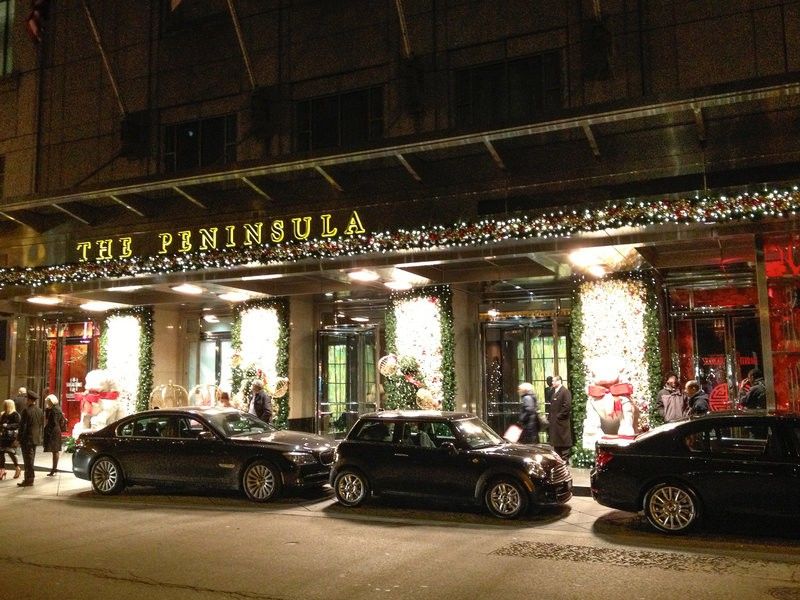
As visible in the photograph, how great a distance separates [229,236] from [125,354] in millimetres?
5641

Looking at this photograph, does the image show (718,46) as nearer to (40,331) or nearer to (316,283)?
(316,283)

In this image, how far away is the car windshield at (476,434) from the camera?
11406mm

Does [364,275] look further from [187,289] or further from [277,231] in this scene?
[187,289]

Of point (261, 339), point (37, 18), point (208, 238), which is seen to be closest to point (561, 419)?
point (261, 339)

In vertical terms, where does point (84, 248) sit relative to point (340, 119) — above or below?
below

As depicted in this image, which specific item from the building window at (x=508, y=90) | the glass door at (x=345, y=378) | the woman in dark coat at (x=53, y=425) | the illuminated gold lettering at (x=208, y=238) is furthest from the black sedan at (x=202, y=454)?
the building window at (x=508, y=90)

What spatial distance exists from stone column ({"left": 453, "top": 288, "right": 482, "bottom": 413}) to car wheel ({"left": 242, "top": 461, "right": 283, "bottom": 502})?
5.98 m

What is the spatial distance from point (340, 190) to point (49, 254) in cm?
940

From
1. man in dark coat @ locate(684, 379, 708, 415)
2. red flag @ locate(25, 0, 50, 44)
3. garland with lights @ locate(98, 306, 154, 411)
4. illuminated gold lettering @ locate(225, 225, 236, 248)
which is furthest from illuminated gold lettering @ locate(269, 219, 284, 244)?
man in dark coat @ locate(684, 379, 708, 415)

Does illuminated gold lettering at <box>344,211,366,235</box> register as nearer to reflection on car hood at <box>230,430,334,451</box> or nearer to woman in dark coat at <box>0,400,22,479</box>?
reflection on car hood at <box>230,430,334,451</box>

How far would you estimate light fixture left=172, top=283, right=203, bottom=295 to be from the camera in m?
18.2

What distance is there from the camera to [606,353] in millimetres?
15578

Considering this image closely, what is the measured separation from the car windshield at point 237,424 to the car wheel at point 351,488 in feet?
7.39

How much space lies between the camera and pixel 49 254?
22062mm
